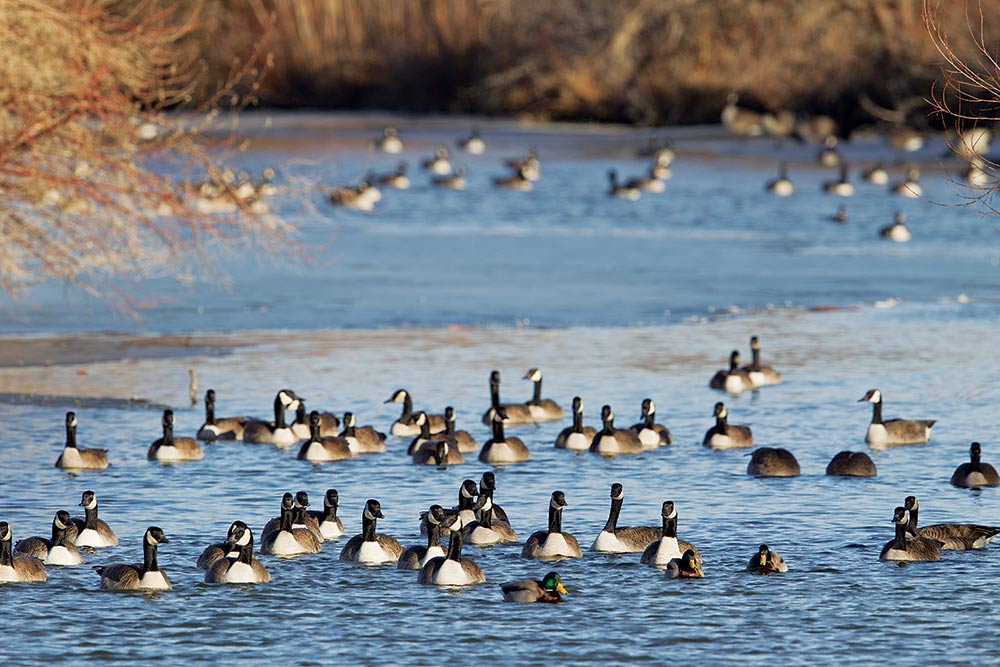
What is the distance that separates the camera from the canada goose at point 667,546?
35.9 ft

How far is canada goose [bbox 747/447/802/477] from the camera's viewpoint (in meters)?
13.5

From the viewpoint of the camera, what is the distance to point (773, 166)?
3916 cm

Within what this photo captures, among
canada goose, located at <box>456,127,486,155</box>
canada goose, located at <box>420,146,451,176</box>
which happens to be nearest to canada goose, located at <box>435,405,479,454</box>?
canada goose, located at <box>420,146,451,176</box>

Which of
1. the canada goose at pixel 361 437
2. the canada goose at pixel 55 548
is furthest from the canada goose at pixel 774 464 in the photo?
the canada goose at pixel 55 548

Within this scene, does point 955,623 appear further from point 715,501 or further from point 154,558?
point 154,558

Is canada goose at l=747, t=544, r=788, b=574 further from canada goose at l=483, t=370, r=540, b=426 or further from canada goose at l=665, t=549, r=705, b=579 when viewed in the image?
canada goose at l=483, t=370, r=540, b=426

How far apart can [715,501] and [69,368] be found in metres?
7.87

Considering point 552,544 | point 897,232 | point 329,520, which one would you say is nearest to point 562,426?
point 329,520

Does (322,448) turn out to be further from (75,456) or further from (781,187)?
(781,187)

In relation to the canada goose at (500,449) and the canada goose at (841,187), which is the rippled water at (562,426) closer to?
the canada goose at (500,449)

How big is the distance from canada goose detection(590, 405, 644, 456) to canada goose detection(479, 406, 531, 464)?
2.02 ft

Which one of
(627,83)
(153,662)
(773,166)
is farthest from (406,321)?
(627,83)

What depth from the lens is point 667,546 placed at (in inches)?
432

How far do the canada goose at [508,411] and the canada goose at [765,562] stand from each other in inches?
188
